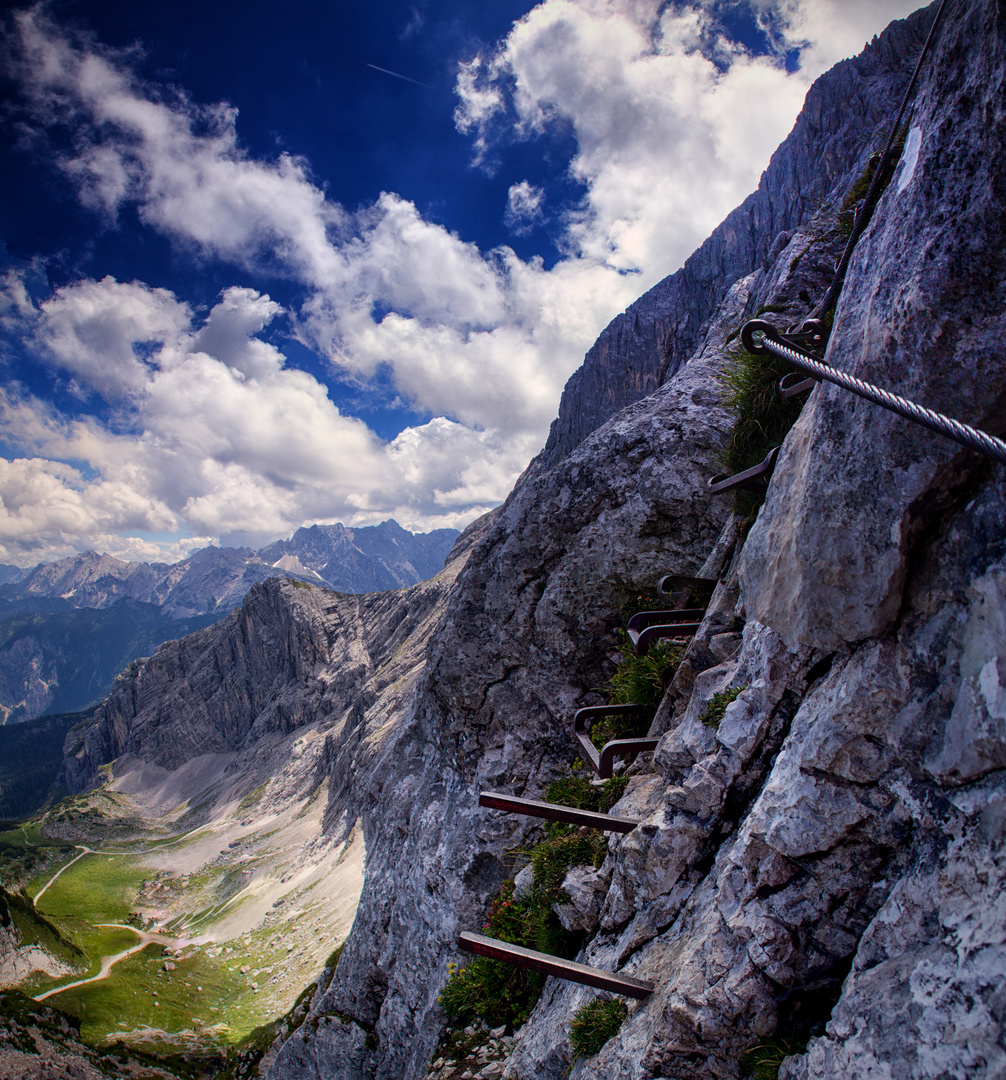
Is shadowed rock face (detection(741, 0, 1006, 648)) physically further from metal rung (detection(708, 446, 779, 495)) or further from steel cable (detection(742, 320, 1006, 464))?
metal rung (detection(708, 446, 779, 495))

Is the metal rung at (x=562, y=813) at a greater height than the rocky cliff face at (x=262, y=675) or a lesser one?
greater

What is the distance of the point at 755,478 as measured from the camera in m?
5.96

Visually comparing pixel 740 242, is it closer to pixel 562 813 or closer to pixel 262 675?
pixel 562 813

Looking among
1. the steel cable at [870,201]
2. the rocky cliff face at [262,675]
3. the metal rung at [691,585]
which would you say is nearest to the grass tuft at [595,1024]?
the metal rung at [691,585]

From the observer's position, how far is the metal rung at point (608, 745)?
245 inches

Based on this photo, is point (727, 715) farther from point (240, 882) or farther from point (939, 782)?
point (240, 882)

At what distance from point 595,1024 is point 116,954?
259 feet

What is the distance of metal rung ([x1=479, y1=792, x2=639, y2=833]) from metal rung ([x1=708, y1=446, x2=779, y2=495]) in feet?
12.9

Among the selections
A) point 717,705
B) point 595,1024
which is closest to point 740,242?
point 717,705

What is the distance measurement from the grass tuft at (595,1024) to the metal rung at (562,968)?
0.65ft

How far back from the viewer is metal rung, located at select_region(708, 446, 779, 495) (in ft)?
18.8

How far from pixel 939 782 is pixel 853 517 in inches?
65.0

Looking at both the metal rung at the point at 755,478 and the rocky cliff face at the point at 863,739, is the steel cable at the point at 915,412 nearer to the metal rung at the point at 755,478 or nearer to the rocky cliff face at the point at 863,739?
the rocky cliff face at the point at 863,739

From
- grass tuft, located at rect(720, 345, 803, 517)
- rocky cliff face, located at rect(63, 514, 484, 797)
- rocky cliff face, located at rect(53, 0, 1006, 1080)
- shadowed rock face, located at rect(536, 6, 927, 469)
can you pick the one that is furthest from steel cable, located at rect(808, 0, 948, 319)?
rocky cliff face, located at rect(63, 514, 484, 797)
